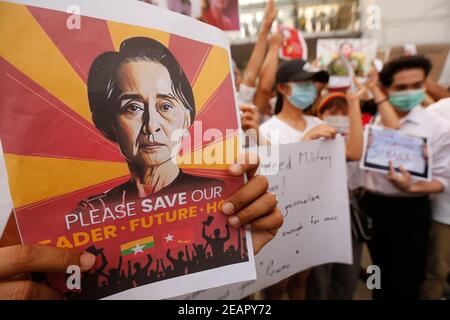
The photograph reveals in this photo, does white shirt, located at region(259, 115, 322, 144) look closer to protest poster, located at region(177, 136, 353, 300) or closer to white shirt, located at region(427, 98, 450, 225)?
protest poster, located at region(177, 136, 353, 300)

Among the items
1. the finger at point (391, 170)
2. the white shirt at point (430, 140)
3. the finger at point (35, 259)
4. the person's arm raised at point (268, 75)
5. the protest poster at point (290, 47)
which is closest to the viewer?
the finger at point (35, 259)

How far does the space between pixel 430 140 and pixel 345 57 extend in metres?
0.90

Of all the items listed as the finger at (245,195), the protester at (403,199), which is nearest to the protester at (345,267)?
the protester at (403,199)

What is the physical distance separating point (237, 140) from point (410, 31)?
36.3 inches

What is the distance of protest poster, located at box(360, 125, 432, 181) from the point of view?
3.97ft

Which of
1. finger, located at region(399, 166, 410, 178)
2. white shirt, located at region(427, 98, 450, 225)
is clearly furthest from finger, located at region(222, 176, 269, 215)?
finger, located at region(399, 166, 410, 178)

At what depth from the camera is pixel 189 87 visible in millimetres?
533

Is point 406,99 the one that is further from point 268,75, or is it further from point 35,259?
point 35,259

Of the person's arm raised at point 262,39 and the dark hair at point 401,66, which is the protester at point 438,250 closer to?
the dark hair at point 401,66

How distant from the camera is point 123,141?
1.57 ft

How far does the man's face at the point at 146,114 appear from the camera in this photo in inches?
18.8

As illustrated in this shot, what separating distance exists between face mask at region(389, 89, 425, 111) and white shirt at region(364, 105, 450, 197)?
0.03 meters

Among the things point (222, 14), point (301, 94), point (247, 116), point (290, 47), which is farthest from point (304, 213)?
point (290, 47)
